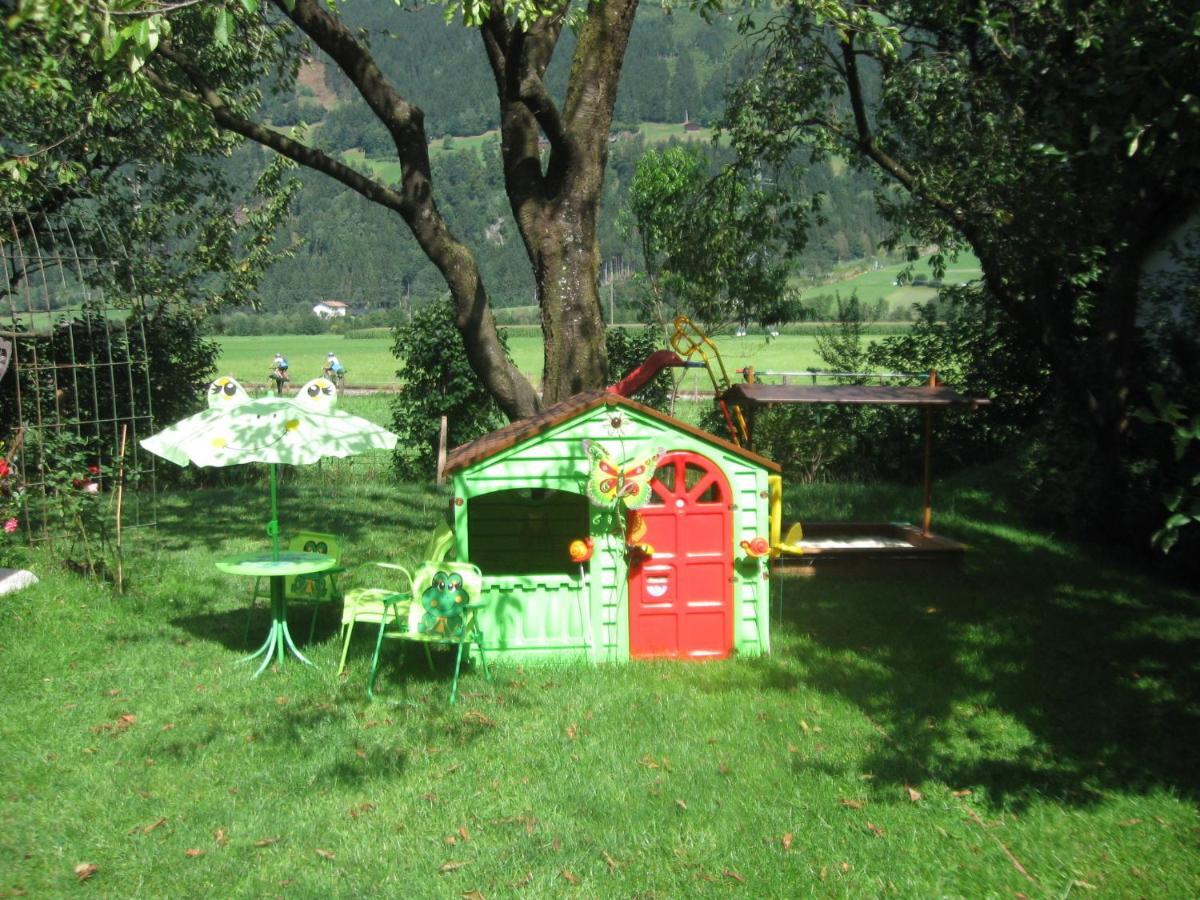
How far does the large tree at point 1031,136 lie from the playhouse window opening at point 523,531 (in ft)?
16.2

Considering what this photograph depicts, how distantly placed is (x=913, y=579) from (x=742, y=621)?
3.40 metres

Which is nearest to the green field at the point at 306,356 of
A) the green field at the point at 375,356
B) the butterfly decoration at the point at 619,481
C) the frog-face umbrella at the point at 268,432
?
the green field at the point at 375,356

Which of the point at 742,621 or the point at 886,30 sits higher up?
the point at 886,30

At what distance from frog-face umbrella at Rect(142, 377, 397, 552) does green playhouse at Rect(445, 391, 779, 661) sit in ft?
2.60

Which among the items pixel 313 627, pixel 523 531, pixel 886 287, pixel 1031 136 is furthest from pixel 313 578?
pixel 886 287

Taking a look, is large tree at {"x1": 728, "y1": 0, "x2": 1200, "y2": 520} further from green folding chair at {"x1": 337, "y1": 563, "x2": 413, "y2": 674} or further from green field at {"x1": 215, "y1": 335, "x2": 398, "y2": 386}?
green field at {"x1": 215, "y1": 335, "x2": 398, "y2": 386}

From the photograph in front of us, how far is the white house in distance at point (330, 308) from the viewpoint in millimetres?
91250

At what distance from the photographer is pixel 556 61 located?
133250 mm

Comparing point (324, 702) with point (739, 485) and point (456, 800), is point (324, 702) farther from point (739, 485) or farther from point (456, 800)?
point (739, 485)

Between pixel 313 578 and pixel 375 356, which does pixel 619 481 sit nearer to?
pixel 313 578

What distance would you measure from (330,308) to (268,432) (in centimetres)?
9112

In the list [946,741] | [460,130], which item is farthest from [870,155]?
[460,130]

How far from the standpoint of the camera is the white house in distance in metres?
91.2

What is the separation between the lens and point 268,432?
861cm
